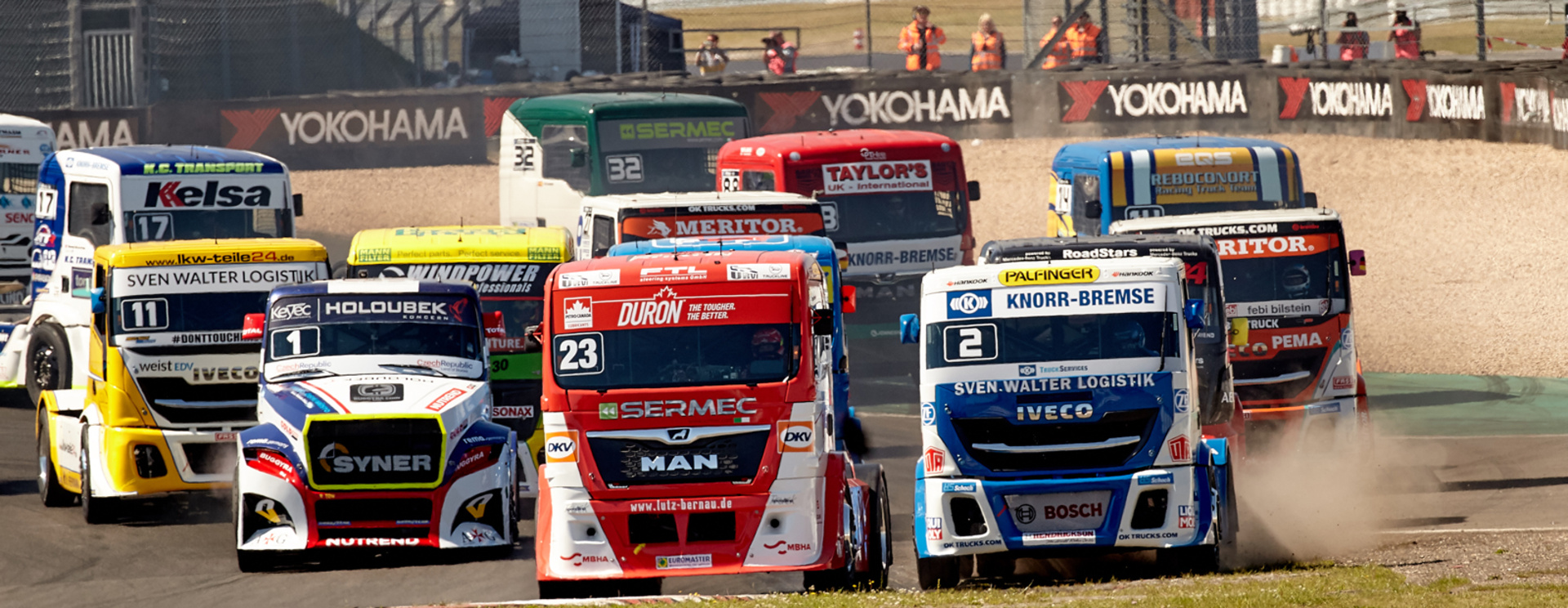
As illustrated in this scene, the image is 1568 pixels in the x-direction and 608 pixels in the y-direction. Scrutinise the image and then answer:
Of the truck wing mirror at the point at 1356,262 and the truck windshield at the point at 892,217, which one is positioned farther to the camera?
the truck windshield at the point at 892,217

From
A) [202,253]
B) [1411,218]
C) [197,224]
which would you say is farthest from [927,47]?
[202,253]

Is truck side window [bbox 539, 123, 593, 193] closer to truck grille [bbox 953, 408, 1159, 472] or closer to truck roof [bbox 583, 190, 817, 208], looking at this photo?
truck roof [bbox 583, 190, 817, 208]

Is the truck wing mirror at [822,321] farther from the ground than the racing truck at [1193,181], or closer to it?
closer to it

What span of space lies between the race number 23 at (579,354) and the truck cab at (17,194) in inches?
705

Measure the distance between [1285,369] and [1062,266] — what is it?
5226 millimetres

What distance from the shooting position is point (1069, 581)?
13078 mm

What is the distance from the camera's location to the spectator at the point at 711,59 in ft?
130

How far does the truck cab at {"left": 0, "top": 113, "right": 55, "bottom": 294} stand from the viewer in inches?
1085

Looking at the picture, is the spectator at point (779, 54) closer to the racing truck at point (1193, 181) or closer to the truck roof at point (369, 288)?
the racing truck at point (1193, 181)

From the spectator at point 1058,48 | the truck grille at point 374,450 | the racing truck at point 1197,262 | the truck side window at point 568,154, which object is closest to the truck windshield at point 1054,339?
the racing truck at point 1197,262

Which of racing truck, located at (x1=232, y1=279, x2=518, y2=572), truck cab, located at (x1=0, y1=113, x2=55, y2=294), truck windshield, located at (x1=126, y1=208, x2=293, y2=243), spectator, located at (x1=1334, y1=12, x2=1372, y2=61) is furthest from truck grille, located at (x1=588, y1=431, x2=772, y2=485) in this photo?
spectator, located at (x1=1334, y1=12, x2=1372, y2=61)

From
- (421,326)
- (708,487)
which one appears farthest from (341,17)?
(708,487)

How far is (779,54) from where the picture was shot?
1580 inches

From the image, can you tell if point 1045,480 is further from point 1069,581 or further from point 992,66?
point 992,66
